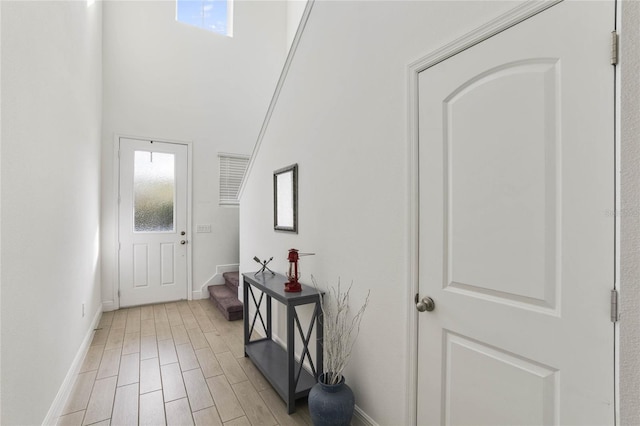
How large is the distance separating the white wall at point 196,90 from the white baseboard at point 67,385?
3.94 feet

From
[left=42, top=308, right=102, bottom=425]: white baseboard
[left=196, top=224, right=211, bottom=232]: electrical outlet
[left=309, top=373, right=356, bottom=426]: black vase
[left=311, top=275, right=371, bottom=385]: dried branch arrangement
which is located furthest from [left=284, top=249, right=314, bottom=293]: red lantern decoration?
[left=196, top=224, right=211, bottom=232]: electrical outlet

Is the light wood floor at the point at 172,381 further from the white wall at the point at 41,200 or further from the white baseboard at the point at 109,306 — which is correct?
the white baseboard at the point at 109,306

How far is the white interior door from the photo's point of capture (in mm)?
921

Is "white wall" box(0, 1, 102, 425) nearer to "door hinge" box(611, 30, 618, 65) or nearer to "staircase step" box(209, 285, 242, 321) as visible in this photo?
"staircase step" box(209, 285, 242, 321)

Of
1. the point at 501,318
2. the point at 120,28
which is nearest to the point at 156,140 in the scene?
the point at 120,28

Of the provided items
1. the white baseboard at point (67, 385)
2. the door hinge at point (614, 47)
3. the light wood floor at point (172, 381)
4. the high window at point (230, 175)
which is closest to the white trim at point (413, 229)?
the door hinge at point (614, 47)

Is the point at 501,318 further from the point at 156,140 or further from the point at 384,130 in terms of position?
the point at 156,140

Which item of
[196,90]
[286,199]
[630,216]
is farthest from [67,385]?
[196,90]

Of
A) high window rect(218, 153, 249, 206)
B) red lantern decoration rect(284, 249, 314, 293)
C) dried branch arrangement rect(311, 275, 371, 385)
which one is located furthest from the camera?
high window rect(218, 153, 249, 206)

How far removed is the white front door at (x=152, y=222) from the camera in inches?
162

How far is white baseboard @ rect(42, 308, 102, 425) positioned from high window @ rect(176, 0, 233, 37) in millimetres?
4369

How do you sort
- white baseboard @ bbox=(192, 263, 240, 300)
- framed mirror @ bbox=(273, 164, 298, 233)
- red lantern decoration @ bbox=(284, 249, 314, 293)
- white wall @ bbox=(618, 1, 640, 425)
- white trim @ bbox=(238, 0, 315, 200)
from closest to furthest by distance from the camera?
white wall @ bbox=(618, 1, 640, 425) → red lantern decoration @ bbox=(284, 249, 314, 293) → white trim @ bbox=(238, 0, 315, 200) → framed mirror @ bbox=(273, 164, 298, 233) → white baseboard @ bbox=(192, 263, 240, 300)

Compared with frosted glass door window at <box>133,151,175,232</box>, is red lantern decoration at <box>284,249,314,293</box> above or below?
below

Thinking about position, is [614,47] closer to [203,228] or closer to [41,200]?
[41,200]
